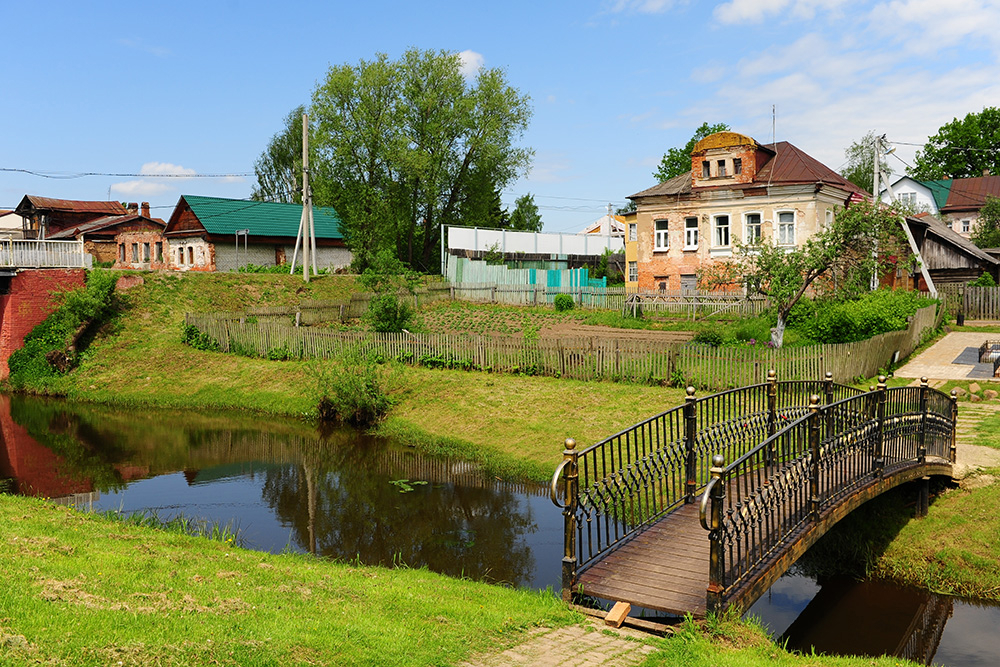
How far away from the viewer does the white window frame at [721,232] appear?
36688mm

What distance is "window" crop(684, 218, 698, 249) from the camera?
3766 cm

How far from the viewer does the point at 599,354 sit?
21.2m

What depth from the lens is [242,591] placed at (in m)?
7.58

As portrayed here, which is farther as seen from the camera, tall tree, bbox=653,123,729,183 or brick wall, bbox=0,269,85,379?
tall tree, bbox=653,123,729,183

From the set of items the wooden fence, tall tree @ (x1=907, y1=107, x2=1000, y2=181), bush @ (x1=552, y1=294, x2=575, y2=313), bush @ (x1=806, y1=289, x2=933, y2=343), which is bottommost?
the wooden fence

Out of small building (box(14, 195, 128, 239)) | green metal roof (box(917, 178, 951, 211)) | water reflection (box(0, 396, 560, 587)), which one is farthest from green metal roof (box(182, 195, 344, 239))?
green metal roof (box(917, 178, 951, 211))

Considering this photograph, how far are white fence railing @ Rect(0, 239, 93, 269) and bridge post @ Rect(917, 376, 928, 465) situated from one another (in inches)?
1239

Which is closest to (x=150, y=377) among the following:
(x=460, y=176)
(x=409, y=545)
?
(x=409, y=545)

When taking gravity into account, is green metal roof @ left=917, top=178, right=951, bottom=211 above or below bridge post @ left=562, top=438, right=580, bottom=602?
above

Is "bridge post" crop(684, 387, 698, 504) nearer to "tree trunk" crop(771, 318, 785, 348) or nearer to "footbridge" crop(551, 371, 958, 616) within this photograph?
"footbridge" crop(551, 371, 958, 616)

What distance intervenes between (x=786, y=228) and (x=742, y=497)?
28.0 meters

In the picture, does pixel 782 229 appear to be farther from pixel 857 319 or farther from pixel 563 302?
pixel 857 319

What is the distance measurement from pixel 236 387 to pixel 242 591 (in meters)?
18.9

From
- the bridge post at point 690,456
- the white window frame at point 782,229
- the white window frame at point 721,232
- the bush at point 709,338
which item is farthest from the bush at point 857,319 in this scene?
the bridge post at point 690,456
